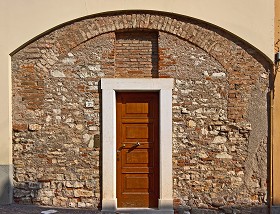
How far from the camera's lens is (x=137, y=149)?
5.91 metres

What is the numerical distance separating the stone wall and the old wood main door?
0.39m

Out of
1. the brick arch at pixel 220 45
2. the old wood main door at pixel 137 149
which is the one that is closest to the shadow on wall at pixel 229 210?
the old wood main door at pixel 137 149

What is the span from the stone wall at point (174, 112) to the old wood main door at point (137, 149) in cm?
39

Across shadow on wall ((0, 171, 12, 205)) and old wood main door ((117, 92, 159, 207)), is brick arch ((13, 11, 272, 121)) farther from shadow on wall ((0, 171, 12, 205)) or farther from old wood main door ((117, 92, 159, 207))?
shadow on wall ((0, 171, 12, 205))

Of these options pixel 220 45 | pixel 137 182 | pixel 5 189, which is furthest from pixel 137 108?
pixel 5 189

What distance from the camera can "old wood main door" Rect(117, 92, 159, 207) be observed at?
19.3 feet

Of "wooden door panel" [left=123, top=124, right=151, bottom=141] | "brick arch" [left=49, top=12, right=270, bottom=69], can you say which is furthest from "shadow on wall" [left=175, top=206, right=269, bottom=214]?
"brick arch" [left=49, top=12, right=270, bottom=69]

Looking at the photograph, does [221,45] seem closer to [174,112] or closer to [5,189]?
[174,112]

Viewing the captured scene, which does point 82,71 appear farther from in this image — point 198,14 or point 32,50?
point 198,14

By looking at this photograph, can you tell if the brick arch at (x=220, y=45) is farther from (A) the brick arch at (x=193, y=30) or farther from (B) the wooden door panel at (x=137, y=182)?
(B) the wooden door panel at (x=137, y=182)

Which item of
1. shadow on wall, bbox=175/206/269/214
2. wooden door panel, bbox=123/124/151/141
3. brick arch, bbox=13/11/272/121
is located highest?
brick arch, bbox=13/11/272/121

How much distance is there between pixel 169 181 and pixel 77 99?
86.9 inches

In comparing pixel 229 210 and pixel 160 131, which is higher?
pixel 160 131

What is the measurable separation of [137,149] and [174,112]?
96 cm
